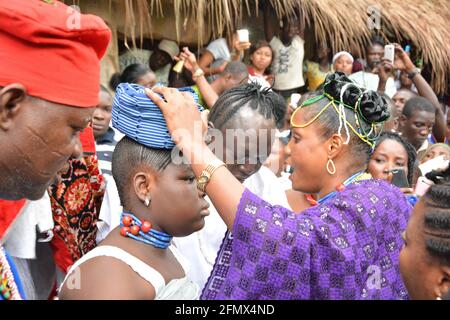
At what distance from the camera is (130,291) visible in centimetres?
189

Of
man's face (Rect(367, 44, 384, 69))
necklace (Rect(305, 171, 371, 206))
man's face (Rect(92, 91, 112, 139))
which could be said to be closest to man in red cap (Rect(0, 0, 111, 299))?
necklace (Rect(305, 171, 371, 206))

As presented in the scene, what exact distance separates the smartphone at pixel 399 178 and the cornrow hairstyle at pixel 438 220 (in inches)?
80.9

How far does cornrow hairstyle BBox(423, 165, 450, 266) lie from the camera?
1617 mm

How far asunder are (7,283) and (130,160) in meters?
0.64

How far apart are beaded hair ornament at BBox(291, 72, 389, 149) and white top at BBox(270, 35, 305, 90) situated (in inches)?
168

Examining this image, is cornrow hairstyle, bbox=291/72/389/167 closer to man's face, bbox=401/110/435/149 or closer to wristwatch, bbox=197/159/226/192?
wristwatch, bbox=197/159/226/192

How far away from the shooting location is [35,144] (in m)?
1.55

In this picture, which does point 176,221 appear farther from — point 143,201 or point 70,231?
point 70,231

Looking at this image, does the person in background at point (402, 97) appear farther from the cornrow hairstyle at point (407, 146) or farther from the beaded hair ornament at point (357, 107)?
the beaded hair ornament at point (357, 107)

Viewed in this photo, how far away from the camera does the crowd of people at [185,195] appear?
5.17 ft

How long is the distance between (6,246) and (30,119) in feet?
3.63

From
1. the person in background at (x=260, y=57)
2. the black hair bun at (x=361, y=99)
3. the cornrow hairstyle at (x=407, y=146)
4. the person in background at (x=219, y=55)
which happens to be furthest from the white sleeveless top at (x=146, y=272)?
the person in background at (x=260, y=57)

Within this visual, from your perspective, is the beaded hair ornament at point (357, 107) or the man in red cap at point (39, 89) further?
the beaded hair ornament at point (357, 107)

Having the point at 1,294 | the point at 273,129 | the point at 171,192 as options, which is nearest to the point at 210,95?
the point at 273,129
